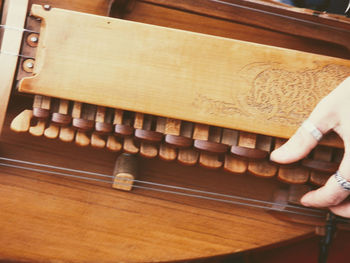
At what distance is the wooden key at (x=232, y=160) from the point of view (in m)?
0.61

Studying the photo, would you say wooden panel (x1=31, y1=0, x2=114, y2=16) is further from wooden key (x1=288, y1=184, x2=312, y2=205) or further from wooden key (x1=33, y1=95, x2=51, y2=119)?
wooden key (x1=288, y1=184, x2=312, y2=205)

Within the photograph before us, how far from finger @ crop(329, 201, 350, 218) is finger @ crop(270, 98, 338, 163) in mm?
145

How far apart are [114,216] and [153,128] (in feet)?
0.65

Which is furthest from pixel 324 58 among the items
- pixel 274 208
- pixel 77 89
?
pixel 77 89

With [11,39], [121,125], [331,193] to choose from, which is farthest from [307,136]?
[11,39]

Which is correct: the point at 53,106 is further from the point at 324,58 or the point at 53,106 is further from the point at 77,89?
the point at 324,58

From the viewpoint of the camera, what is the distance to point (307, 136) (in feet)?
1.81

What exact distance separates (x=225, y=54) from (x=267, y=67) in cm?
8

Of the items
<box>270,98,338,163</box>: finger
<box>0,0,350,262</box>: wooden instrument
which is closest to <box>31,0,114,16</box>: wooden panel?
<box>0,0,350,262</box>: wooden instrument

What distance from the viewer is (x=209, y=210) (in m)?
0.69

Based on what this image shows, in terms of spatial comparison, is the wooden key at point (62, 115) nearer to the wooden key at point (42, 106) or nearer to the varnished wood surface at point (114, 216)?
the wooden key at point (42, 106)

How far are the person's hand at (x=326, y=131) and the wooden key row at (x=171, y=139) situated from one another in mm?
35

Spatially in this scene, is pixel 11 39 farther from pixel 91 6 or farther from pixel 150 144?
pixel 150 144

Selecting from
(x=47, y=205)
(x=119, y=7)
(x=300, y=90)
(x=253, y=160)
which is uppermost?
(x=119, y=7)
